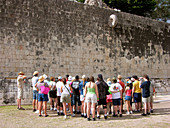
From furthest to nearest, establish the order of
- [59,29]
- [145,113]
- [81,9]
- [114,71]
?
[114,71] < [81,9] < [59,29] < [145,113]

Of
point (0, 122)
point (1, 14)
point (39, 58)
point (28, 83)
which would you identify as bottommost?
point (0, 122)

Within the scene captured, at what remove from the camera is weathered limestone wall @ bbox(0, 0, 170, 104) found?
1243cm

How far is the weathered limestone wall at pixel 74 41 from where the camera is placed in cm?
1243

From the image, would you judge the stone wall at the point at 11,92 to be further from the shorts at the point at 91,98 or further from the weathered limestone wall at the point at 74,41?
the shorts at the point at 91,98

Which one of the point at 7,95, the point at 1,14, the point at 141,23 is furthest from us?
the point at 141,23

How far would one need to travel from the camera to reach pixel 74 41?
14.8 m

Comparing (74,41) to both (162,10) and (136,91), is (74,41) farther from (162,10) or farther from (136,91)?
(162,10)

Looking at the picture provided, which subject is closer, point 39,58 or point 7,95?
point 7,95

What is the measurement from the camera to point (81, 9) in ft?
50.5

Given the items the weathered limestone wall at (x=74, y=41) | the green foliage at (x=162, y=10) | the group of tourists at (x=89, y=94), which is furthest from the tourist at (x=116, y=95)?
the green foliage at (x=162, y=10)

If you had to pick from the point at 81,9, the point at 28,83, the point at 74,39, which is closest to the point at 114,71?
the point at 74,39

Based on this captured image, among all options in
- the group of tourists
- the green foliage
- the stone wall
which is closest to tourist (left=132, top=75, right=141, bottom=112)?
the group of tourists

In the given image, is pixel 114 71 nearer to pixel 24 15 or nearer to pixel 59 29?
pixel 59 29

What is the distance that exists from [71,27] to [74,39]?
85cm
